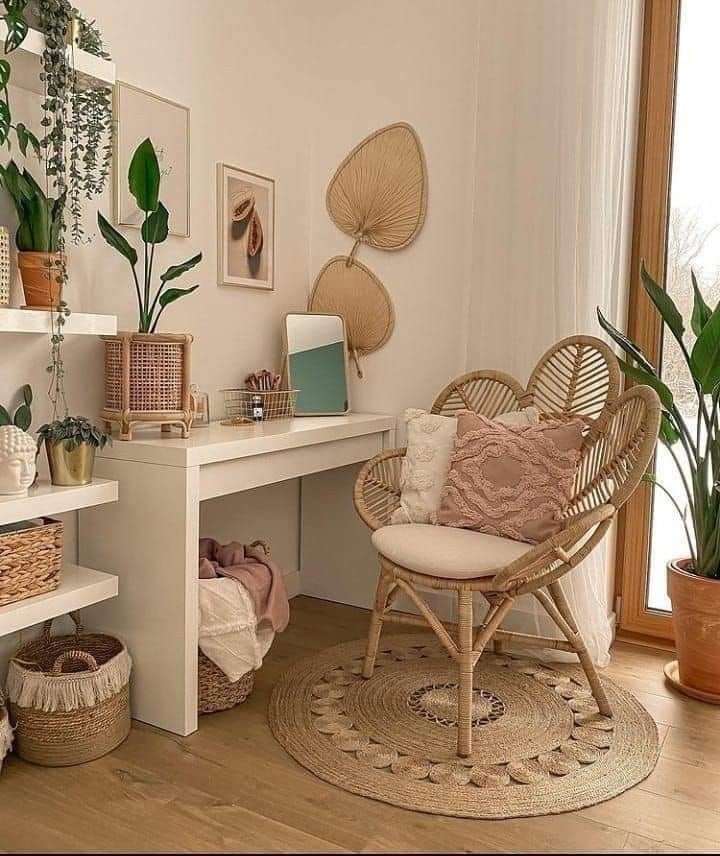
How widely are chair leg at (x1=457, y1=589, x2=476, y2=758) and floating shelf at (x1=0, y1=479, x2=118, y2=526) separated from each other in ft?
3.07

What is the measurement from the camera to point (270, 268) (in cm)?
307

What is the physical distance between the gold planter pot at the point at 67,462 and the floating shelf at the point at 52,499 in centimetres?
2

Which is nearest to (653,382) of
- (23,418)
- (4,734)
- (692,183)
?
(692,183)

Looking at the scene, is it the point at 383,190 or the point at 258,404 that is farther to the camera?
the point at 383,190

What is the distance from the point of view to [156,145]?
2.53 m

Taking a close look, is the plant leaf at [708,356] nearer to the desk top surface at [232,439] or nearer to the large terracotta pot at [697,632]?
the large terracotta pot at [697,632]

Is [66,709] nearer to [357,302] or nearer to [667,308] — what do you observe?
[357,302]

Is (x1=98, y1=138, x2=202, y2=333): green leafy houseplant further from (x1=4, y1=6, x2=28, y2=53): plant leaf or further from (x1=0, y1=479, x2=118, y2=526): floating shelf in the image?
(x1=0, y1=479, x2=118, y2=526): floating shelf

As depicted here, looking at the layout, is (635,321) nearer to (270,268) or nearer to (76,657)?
(270,268)

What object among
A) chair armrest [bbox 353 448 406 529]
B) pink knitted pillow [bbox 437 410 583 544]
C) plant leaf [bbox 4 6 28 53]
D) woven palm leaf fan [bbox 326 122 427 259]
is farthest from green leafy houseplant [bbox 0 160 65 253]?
woven palm leaf fan [bbox 326 122 427 259]

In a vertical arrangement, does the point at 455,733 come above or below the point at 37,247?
below

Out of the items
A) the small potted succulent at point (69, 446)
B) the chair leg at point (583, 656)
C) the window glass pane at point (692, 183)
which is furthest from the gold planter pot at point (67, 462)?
the window glass pane at point (692, 183)

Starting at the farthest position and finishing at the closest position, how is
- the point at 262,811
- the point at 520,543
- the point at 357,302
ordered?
the point at 357,302 < the point at 520,543 < the point at 262,811

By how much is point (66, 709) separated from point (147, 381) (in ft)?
2.86
